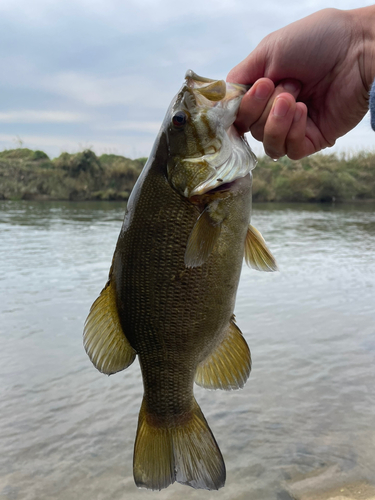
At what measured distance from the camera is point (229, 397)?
4.91 m

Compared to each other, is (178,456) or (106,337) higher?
(106,337)

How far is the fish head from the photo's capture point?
1.85 m

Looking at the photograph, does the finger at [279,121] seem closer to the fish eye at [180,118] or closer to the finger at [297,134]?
the finger at [297,134]

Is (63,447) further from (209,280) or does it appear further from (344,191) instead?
(344,191)

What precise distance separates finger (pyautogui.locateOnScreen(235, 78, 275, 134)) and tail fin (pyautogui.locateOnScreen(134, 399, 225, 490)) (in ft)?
4.78

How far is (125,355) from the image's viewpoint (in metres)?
2.02

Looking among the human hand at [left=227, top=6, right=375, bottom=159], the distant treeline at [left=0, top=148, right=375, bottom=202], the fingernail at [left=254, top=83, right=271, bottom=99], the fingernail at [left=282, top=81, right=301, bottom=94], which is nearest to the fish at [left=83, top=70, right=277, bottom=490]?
the fingernail at [left=254, top=83, right=271, bottom=99]

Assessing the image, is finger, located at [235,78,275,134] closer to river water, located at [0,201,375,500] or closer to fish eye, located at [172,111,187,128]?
fish eye, located at [172,111,187,128]

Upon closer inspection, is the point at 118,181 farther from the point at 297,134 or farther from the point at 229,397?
the point at 297,134

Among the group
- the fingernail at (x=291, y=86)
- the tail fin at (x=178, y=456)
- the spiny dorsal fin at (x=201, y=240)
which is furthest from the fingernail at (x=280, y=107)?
the tail fin at (x=178, y=456)

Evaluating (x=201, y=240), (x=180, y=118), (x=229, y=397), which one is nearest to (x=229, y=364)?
(x=201, y=240)

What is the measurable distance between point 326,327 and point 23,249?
989 cm

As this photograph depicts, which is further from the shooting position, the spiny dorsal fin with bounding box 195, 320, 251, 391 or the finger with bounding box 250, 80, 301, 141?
the finger with bounding box 250, 80, 301, 141

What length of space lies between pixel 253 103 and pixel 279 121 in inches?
8.1
